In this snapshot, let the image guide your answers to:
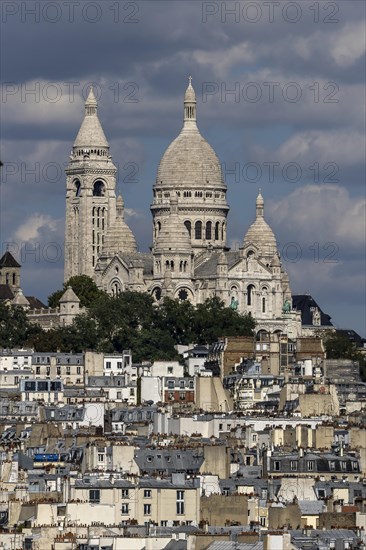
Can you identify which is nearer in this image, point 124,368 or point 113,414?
point 113,414

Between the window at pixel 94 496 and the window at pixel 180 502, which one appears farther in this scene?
the window at pixel 180 502

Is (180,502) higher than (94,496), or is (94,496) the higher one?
(94,496)

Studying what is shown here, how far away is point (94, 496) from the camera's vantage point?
3767 inches

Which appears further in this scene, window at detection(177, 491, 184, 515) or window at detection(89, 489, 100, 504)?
window at detection(177, 491, 184, 515)

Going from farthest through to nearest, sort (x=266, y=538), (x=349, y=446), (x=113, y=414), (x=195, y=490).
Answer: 1. (x=113, y=414)
2. (x=349, y=446)
3. (x=195, y=490)
4. (x=266, y=538)

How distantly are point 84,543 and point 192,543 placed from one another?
2.97 metres

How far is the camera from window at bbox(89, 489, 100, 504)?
95.0m

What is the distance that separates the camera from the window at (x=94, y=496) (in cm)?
9499

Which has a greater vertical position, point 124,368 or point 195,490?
point 124,368

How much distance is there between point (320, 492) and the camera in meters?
101

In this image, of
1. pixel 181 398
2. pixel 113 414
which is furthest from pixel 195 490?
pixel 181 398

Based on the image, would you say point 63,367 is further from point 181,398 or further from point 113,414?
point 113,414

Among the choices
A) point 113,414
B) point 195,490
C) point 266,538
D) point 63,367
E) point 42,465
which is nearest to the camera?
point 266,538

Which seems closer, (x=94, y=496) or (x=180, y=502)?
(x=94, y=496)
